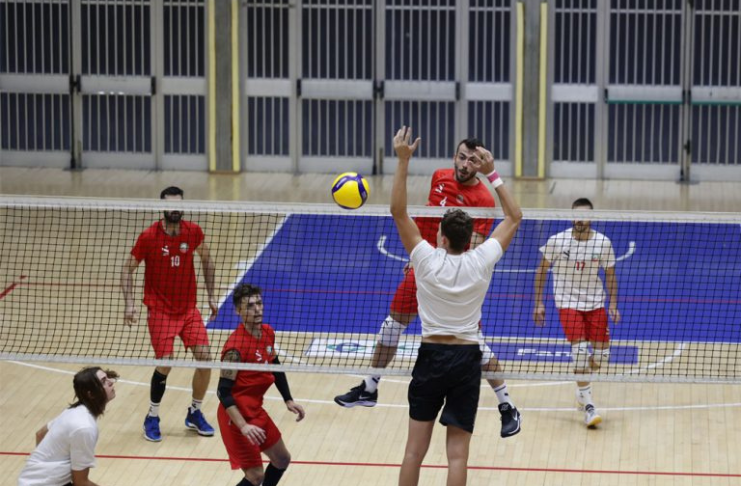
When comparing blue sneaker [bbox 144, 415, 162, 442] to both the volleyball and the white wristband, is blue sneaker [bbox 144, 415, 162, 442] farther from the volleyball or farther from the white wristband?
the white wristband

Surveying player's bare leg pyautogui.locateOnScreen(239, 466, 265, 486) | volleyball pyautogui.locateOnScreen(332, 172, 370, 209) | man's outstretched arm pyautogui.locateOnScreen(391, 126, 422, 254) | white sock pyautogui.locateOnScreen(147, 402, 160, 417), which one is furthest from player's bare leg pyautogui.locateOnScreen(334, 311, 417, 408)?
white sock pyautogui.locateOnScreen(147, 402, 160, 417)

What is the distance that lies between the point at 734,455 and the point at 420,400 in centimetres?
401

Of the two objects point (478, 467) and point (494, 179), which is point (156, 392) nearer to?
point (478, 467)

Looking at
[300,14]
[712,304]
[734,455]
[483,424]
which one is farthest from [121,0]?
[734,455]

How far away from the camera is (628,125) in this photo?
2428cm

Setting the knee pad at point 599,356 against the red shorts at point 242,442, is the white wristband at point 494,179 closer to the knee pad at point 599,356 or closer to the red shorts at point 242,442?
the red shorts at point 242,442

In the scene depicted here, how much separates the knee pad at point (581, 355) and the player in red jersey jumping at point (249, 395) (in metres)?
3.53

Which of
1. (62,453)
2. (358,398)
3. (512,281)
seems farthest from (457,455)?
(512,281)

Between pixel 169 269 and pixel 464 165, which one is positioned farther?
pixel 169 269

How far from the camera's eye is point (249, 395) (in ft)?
33.3

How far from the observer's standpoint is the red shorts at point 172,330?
40.6 ft

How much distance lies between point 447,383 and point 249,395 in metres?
1.67

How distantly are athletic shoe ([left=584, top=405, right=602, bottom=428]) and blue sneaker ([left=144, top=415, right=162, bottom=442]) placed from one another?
13.1ft

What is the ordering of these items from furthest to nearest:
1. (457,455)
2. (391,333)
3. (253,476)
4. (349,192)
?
1. (391,333)
2. (253,476)
3. (349,192)
4. (457,455)
